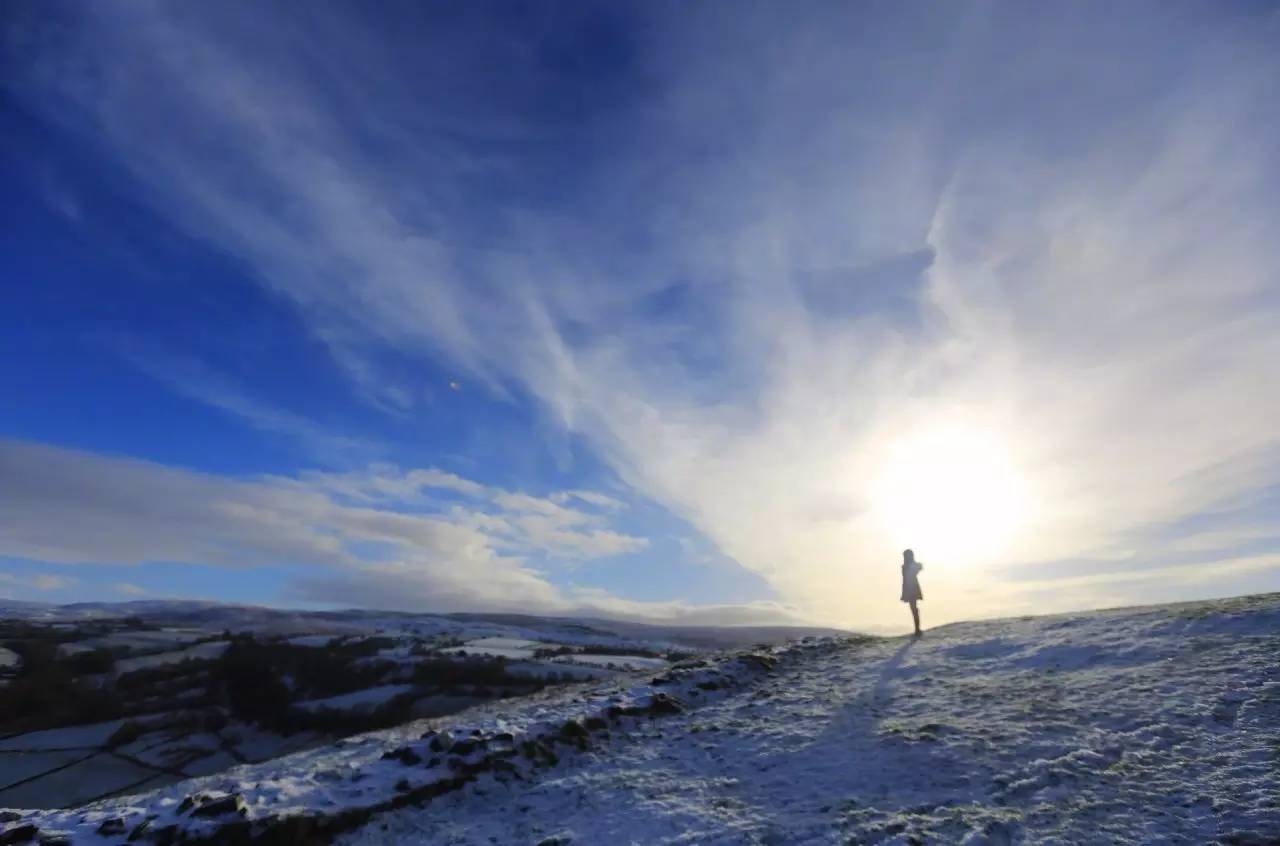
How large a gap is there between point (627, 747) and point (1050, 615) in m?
14.6

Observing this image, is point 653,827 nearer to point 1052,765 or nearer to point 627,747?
point 627,747

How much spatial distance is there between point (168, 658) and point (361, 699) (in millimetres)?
16763

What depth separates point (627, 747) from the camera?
1283 centimetres

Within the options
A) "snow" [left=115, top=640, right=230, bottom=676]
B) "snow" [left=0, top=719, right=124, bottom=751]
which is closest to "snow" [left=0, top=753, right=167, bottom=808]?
"snow" [left=0, top=719, right=124, bottom=751]

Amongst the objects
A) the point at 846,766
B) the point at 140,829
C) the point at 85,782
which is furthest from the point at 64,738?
the point at 846,766

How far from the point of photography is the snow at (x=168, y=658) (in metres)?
31.4

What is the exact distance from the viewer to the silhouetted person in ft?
72.1

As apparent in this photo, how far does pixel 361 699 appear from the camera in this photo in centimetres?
2388

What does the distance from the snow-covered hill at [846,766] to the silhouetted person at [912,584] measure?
19.6 feet

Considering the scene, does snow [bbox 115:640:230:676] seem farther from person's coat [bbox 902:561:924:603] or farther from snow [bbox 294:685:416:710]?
person's coat [bbox 902:561:924:603]

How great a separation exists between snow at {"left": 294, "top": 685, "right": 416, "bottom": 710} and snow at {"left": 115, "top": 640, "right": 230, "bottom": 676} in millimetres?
11329

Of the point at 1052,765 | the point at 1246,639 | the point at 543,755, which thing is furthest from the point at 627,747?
the point at 1246,639

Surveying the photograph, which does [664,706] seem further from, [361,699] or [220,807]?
[361,699]

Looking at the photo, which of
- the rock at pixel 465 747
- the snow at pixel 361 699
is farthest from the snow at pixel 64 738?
the rock at pixel 465 747
